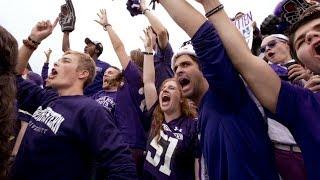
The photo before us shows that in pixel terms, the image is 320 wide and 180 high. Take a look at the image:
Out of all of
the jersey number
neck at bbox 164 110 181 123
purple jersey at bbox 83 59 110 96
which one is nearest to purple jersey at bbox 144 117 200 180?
the jersey number

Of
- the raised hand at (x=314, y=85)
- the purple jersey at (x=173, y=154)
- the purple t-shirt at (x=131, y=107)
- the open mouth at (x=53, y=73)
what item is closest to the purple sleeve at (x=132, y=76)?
the purple t-shirt at (x=131, y=107)

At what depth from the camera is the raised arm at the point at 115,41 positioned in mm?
5116

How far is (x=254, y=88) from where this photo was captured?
183cm

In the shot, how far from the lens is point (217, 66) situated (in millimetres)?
1877

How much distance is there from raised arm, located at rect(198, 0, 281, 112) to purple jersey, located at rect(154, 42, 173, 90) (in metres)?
3.06

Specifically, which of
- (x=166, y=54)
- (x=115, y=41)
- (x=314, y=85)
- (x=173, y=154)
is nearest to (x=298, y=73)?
(x=314, y=85)

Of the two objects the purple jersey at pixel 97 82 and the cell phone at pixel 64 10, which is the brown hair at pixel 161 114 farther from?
the purple jersey at pixel 97 82

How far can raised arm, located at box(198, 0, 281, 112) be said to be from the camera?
180cm

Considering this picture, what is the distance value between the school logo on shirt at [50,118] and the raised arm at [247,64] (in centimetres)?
145

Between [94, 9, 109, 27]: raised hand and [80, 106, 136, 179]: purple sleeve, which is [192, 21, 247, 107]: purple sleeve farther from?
[94, 9, 109, 27]: raised hand

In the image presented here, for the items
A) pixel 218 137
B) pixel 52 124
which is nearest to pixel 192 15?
pixel 218 137

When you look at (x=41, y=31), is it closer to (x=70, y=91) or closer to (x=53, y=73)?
(x=53, y=73)

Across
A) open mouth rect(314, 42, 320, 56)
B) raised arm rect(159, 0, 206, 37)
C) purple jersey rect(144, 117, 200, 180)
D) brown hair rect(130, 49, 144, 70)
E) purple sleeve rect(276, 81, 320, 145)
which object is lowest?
purple jersey rect(144, 117, 200, 180)

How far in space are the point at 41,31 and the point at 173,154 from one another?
1.61 metres
